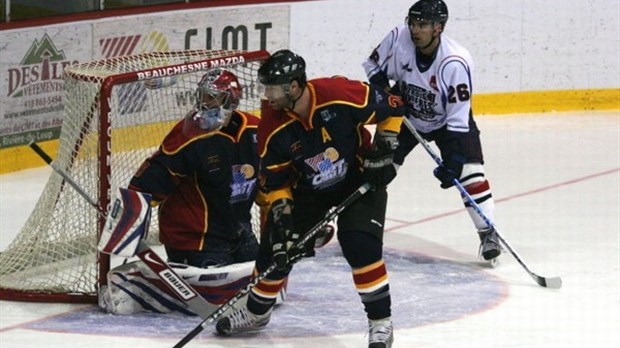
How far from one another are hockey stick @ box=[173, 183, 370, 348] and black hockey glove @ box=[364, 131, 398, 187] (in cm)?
5

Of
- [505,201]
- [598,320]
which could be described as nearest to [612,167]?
[505,201]

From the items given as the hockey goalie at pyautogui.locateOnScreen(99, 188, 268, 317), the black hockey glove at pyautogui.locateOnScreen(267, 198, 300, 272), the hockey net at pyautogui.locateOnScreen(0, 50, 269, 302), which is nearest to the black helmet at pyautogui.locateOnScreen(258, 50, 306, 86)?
the black hockey glove at pyautogui.locateOnScreen(267, 198, 300, 272)

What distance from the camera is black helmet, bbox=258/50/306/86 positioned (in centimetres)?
464

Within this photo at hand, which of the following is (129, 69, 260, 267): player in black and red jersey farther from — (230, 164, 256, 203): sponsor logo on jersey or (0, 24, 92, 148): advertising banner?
(0, 24, 92, 148): advertising banner

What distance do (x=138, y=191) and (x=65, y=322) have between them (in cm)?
55

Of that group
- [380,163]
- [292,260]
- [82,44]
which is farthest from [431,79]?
[82,44]

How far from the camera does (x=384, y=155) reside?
15.9 ft

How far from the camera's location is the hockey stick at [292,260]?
4.84 m

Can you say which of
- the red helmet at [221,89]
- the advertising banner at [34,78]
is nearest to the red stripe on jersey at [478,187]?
the red helmet at [221,89]

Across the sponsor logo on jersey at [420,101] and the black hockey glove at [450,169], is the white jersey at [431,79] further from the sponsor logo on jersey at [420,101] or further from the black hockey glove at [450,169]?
the black hockey glove at [450,169]

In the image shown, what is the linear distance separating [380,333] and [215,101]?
1.05 meters

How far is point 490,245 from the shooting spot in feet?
20.2

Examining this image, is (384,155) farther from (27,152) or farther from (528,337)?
(27,152)

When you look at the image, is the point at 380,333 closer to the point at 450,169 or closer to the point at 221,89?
the point at 221,89
